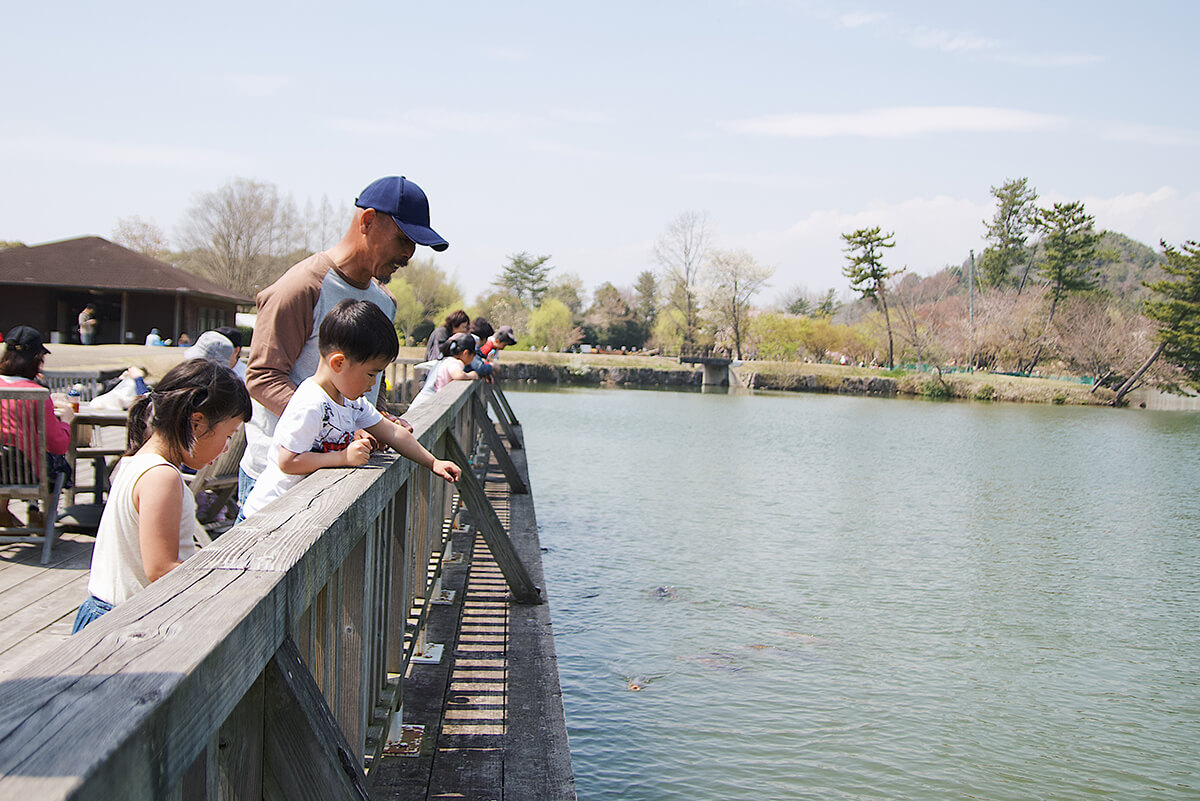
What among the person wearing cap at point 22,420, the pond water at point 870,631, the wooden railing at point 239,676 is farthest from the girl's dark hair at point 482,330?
the wooden railing at point 239,676

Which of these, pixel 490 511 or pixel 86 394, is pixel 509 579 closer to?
pixel 490 511

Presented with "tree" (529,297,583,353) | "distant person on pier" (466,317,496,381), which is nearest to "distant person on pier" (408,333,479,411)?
"distant person on pier" (466,317,496,381)

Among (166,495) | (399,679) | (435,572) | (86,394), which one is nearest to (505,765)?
(399,679)

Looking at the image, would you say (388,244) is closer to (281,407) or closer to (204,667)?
(281,407)

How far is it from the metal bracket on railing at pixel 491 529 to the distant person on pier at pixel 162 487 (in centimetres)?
200

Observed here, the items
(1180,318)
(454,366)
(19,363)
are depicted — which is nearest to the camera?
(19,363)

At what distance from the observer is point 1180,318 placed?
53.9 meters

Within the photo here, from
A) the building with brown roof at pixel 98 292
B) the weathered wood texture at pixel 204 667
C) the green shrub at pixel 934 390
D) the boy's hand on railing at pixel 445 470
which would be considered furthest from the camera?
the green shrub at pixel 934 390

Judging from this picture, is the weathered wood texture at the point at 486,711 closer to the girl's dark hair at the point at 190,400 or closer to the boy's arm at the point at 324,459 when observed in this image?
the boy's arm at the point at 324,459

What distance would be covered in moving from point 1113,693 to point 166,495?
772cm

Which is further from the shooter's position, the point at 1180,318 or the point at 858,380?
the point at 858,380

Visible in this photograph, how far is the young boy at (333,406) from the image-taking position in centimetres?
274

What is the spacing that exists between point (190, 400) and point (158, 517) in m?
0.36

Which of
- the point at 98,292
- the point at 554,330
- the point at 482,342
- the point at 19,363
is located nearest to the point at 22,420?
the point at 19,363
